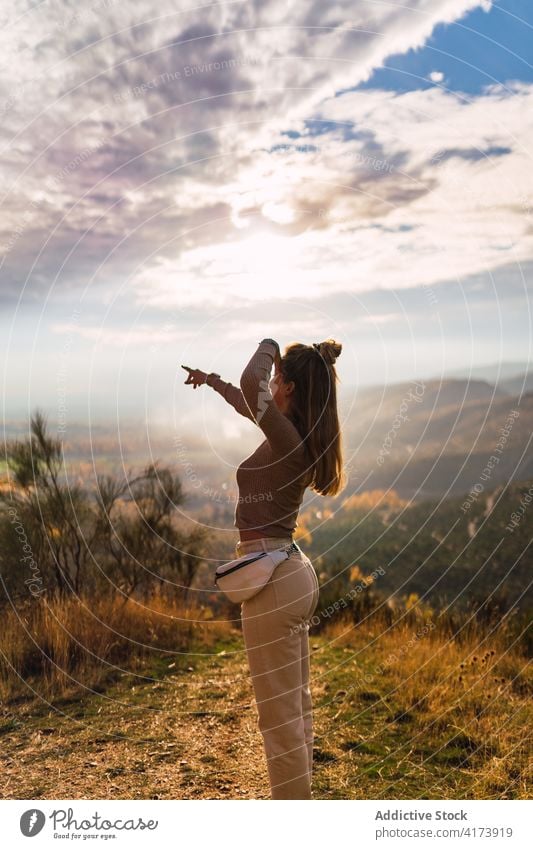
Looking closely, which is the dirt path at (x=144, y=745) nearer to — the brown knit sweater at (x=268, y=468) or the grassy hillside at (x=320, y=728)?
the grassy hillside at (x=320, y=728)

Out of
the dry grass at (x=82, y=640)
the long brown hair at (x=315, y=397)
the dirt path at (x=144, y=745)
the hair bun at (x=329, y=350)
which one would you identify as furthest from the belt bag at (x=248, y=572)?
the dry grass at (x=82, y=640)

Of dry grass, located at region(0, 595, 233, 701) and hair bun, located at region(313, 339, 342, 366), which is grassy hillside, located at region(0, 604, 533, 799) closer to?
dry grass, located at region(0, 595, 233, 701)

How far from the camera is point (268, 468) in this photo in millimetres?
3881

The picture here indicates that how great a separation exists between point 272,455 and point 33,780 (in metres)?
3.12

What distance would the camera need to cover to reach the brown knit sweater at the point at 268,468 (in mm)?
3654

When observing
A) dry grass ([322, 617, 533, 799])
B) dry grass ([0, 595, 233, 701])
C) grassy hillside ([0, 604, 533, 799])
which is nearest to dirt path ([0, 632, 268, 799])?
grassy hillside ([0, 604, 533, 799])

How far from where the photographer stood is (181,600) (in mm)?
9039

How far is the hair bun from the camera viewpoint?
3.98 metres

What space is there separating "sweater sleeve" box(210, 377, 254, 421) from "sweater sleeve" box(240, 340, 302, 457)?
461 millimetres

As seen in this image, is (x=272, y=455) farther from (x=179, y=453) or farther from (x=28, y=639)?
(x=28, y=639)

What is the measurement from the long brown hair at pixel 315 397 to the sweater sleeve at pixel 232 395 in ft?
1.15

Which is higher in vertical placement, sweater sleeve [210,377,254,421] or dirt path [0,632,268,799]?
sweater sleeve [210,377,254,421]

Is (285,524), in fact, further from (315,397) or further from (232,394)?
(232,394)

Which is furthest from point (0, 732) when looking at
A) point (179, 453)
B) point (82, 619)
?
point (179, 453)
